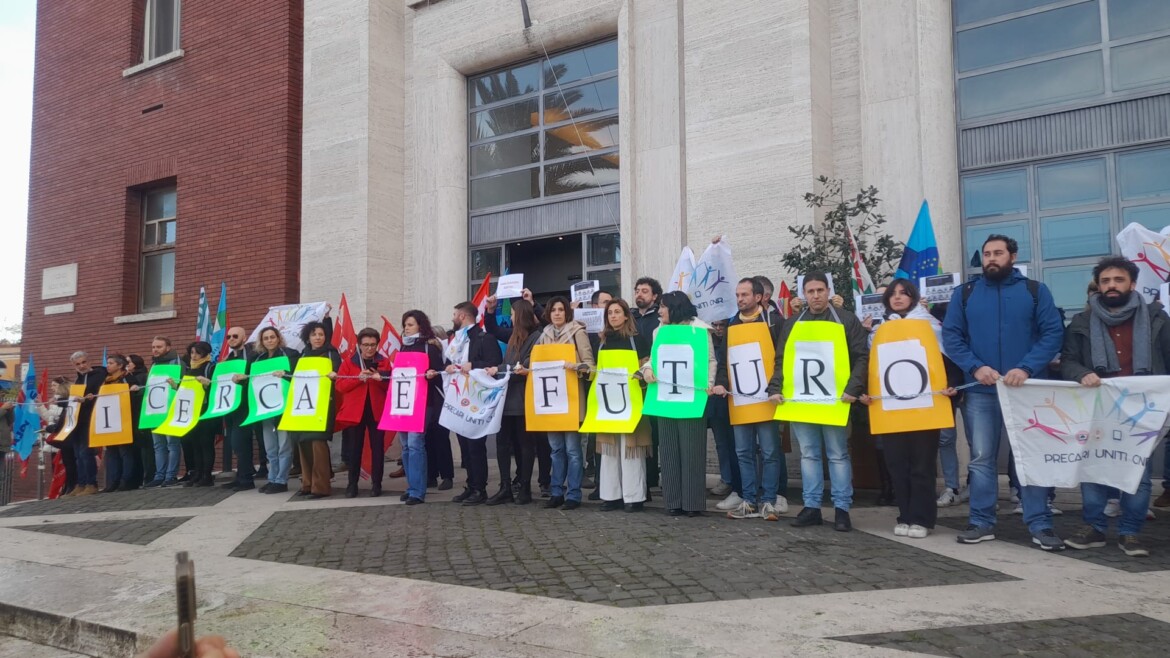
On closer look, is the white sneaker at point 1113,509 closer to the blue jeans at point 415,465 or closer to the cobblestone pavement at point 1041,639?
the cobblestone pavement at point 1041,639

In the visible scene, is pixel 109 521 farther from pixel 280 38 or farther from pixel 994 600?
pixel 280 38

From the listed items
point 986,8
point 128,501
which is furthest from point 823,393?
point 128,501

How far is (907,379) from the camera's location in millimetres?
6203

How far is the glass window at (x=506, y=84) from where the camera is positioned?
13406 millimetres

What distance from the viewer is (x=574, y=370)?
25.2 feet

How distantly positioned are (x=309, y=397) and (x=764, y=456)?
4.90 m

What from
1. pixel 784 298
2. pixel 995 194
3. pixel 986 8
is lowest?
pixel 784 298

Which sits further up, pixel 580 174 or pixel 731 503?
pixel 580 174

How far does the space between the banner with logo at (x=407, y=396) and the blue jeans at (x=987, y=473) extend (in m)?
5.02

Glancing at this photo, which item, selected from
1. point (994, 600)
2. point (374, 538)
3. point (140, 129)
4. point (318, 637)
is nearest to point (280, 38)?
point (140, 129)

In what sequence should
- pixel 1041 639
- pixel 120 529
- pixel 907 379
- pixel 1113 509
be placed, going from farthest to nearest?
1. pixel 120 529
2. pixel 1113 509
3. pixel 907 379
4. pixel 1041 639

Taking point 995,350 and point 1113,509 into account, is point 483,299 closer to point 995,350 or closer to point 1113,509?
point 995,350

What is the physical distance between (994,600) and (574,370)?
4.17 m

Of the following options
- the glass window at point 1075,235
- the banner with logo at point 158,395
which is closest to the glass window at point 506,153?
the banner with logo at point 158,395
